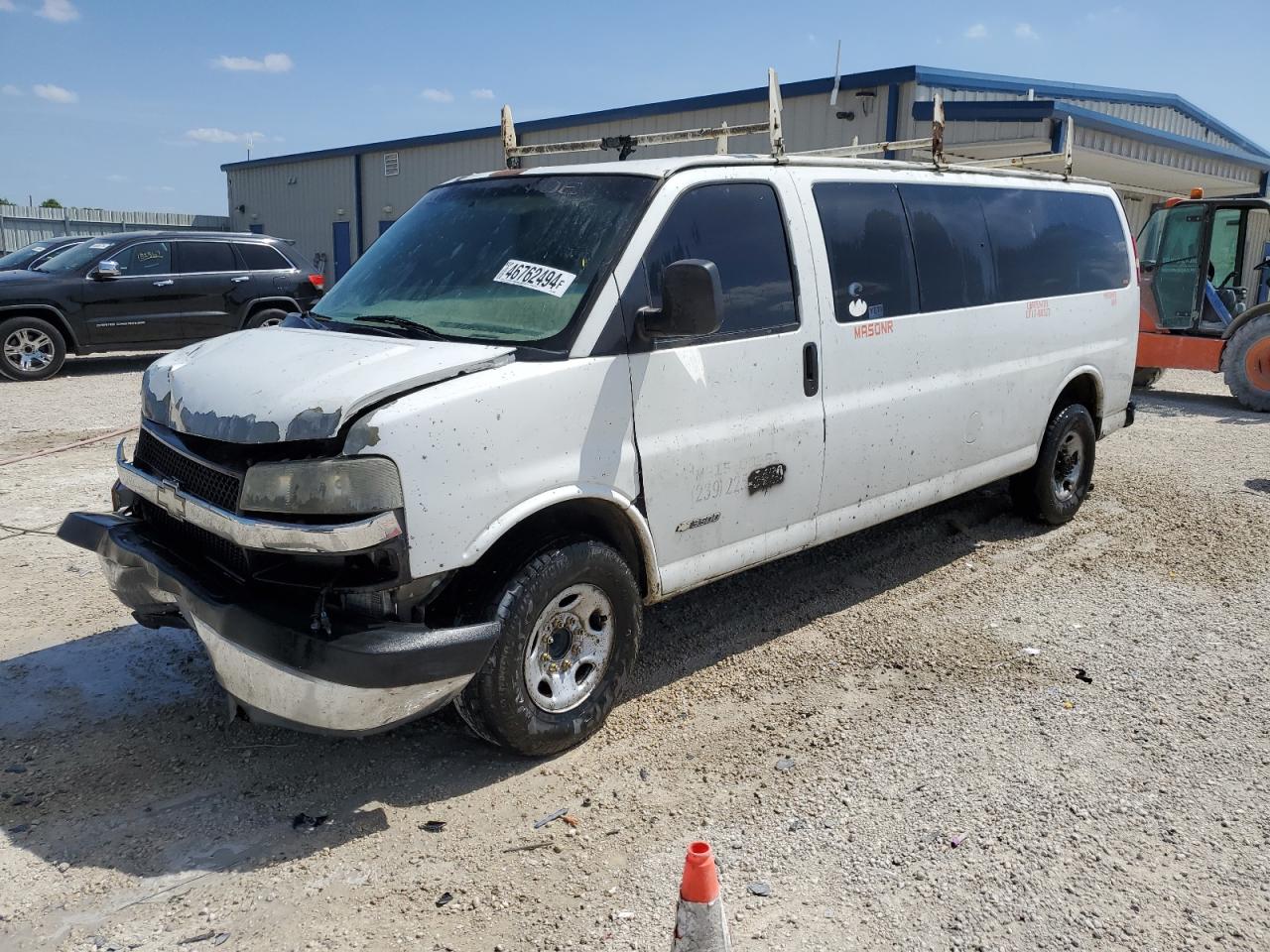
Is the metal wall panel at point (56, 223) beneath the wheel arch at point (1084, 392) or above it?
above

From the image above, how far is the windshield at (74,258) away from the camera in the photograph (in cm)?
1298

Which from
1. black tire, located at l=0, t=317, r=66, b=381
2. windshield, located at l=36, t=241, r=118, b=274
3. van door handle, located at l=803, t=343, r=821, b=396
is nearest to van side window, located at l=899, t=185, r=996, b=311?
van door handle, located at l=803, t=343, r=821, b=396

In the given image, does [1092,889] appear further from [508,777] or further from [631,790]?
[508,777]

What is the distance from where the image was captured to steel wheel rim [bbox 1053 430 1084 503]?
687 centimetres

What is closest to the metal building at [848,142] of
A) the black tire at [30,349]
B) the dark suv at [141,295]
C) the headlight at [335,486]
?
the dark suv at [141,295]

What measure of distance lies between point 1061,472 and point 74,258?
477 inches

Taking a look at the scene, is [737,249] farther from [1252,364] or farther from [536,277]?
[1252,364]

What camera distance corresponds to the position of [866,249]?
4902 mm

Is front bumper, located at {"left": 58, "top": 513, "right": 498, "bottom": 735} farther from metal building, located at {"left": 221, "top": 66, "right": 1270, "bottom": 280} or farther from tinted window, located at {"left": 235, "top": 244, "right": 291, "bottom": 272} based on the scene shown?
tinted window, located at {"left": 235, "top": 244, "right": 291, "bottom": 272}

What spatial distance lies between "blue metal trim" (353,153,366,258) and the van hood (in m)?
24.0

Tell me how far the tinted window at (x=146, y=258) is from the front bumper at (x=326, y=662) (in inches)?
447

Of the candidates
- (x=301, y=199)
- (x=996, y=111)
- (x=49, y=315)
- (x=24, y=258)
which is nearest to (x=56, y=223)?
(x=301, y=199)

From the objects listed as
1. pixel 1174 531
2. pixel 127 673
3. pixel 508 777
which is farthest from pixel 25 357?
pixel 1174 531

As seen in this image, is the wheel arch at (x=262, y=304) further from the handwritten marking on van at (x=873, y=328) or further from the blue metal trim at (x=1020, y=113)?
the handwritten marking on van at (x=873, y=328)
